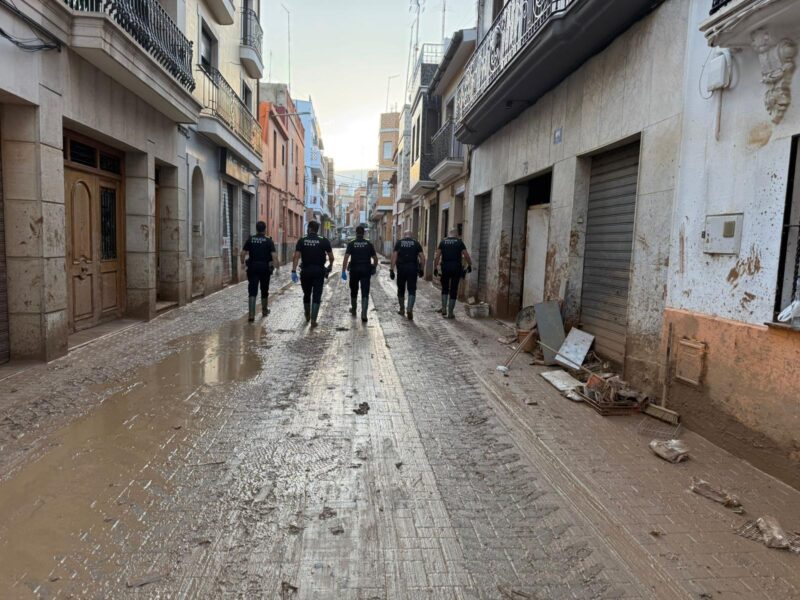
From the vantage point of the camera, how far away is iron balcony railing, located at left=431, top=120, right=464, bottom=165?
14.7 meters

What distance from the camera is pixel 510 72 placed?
8.02 m

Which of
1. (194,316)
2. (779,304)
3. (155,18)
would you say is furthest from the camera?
(194,316)

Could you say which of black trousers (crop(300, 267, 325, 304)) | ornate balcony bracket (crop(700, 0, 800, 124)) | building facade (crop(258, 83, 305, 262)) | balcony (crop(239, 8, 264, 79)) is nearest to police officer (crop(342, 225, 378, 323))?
black trousers (crop(300, 267, 325, 304))

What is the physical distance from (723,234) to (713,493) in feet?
6.53

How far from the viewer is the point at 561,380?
6062mm

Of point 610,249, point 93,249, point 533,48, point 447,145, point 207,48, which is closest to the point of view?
point 610,249

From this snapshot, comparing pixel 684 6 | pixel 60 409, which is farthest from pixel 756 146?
pixel 60 409

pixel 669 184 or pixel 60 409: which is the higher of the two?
pixel 669 184

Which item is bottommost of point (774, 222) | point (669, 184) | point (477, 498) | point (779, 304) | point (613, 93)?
point (477, 498)

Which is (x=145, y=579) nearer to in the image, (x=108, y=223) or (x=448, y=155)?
(x=108, y=223)

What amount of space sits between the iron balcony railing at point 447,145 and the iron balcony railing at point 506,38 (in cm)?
204

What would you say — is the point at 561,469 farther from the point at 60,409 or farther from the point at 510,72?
the point at 510,72

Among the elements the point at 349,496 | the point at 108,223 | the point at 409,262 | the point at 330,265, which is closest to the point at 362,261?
the point at 330,265

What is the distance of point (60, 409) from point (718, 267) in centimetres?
571
